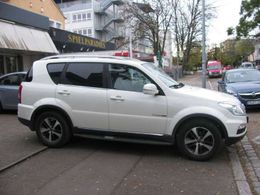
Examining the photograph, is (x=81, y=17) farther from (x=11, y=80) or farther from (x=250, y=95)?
(x=250, y=95)

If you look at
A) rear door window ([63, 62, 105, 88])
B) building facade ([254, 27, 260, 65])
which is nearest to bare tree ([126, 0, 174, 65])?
rear door window ([63, 62, 105, 88])

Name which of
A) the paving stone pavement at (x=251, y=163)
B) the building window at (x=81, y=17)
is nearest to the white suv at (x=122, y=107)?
the paving stone pavement at (x=251, y=163)

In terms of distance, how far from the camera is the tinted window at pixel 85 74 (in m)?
7.02

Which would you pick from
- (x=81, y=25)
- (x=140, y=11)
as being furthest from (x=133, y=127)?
(x=81, y=25)

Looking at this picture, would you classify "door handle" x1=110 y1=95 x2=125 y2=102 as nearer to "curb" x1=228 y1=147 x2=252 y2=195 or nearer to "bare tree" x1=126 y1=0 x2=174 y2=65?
"curb" x1=228 y1=147 x2=252 y2=195

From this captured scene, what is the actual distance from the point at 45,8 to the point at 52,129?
22.2 meters

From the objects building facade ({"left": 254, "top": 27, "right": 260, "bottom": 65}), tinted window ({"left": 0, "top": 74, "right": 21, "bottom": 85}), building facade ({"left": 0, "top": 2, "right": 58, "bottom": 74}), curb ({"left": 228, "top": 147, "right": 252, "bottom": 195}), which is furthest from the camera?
building facade ({"left": 254, "top": 27, "right": 260, "bottom": 65})

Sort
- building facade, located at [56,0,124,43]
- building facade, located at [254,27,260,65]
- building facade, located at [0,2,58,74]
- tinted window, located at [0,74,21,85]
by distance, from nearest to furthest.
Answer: tinted window, located at [0,74,21,85] → building facade, located at [0,2,58,74] → building facade, located at [56,0,124,43] → building facade, located at [254,27,260,65]

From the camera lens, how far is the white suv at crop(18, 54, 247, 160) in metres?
6.34

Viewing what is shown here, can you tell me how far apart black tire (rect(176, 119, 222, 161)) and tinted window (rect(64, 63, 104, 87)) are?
1803mm

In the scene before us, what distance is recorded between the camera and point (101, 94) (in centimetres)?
684

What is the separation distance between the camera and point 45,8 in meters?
27.7

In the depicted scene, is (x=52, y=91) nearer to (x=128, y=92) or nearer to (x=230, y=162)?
(x=128, y=92)

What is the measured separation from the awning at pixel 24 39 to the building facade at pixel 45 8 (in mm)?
4606
